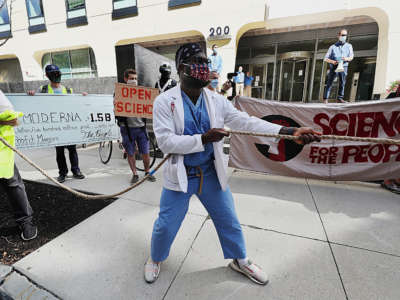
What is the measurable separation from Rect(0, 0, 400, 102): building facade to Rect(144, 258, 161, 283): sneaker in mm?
6327

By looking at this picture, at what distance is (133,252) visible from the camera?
2.08 meters

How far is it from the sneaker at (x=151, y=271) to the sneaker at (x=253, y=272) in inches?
27.7

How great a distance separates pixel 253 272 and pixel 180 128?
136cm

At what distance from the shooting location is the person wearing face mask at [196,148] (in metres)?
1.42

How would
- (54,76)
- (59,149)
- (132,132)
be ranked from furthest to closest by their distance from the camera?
(59,149)
(132,132)
(54,76)

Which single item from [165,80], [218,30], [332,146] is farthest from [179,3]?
[332,146]

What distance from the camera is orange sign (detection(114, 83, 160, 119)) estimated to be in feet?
11.9

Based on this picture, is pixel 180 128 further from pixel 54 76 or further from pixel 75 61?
pixel 75 61

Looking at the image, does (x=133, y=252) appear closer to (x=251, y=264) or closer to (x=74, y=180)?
(x=251, y=264)

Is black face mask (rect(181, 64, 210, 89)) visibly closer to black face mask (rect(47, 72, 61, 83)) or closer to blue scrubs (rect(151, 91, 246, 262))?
blue scrubs (rect(151, 91, 246, 262))

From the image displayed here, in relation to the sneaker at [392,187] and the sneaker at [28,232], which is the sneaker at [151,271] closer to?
the sneaker at [28,232]

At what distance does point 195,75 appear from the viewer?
4.86 feet

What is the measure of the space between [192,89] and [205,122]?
0.27m

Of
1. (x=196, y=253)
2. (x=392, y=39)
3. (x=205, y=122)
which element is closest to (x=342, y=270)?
(x=196, y=253)
